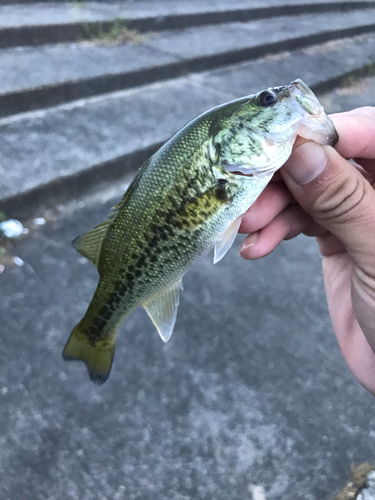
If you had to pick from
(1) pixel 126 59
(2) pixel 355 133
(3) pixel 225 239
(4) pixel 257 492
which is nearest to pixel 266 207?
(3) pixel 225 239

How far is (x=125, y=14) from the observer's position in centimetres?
600

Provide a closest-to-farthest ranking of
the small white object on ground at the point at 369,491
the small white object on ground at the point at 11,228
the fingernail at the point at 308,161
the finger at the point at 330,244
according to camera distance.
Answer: the fingernail at the point at 308,161
the small white object on ground at the point at 369,491
the finger at the point at 330,244
the small white object on ground at the point at 11,228

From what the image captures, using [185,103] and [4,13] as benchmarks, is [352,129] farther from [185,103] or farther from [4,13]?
[4,13]

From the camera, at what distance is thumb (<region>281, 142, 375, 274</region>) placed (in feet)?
4.75

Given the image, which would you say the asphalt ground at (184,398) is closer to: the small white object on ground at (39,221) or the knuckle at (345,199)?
the small white object on ground at (39,221)

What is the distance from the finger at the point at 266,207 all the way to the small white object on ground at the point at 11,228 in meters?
2.00

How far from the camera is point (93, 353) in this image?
1.79 metres

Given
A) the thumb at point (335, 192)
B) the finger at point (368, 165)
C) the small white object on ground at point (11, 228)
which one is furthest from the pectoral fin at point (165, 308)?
the small white object on ground at point (11, 228)

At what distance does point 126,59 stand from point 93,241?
414 cm

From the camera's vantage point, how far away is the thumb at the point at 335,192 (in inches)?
56.9

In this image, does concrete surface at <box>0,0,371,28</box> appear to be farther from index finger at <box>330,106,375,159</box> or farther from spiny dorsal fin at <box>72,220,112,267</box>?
index finger at <box>330,106,375,159</box>

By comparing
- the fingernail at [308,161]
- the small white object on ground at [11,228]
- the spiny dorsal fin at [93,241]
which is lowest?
the small white object on ground at [11,228]

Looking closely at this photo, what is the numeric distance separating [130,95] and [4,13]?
2.03 m

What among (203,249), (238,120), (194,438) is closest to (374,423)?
(194,438)
